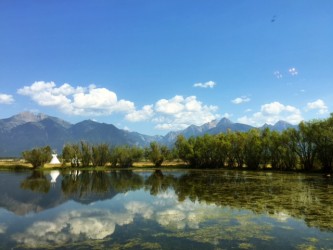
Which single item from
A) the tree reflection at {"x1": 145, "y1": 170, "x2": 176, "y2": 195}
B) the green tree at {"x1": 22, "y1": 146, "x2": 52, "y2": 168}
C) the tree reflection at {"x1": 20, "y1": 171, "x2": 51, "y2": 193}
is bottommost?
the tree reflection at {"x1": 20, "y1": 171, "x2": 51, "y2": 193}

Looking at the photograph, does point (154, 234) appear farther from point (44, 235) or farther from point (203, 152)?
point (203, 152)

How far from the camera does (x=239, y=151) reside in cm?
11106

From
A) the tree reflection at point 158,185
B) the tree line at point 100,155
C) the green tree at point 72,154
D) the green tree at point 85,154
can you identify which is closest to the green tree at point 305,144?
the tree reflection at point 158,185

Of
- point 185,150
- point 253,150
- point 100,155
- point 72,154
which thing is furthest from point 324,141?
point 72,154

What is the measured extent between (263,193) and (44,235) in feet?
97.9

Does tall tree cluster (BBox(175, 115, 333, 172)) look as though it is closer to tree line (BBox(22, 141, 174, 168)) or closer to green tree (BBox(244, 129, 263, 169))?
green tree (BBox(244, 129, 263, 169))

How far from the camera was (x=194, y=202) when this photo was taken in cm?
3572

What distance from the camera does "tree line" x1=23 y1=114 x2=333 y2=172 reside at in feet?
277

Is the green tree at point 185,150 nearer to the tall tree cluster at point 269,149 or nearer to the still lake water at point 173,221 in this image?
the tall tree cluster at point 269,149

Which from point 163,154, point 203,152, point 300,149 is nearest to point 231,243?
point 300,149

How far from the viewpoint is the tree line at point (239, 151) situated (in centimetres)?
8450

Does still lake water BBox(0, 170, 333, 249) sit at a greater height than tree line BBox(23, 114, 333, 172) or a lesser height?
lesser

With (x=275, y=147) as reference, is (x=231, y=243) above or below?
below

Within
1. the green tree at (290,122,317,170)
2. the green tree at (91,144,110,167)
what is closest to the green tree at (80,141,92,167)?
the green tree at (91,144,110,167)
